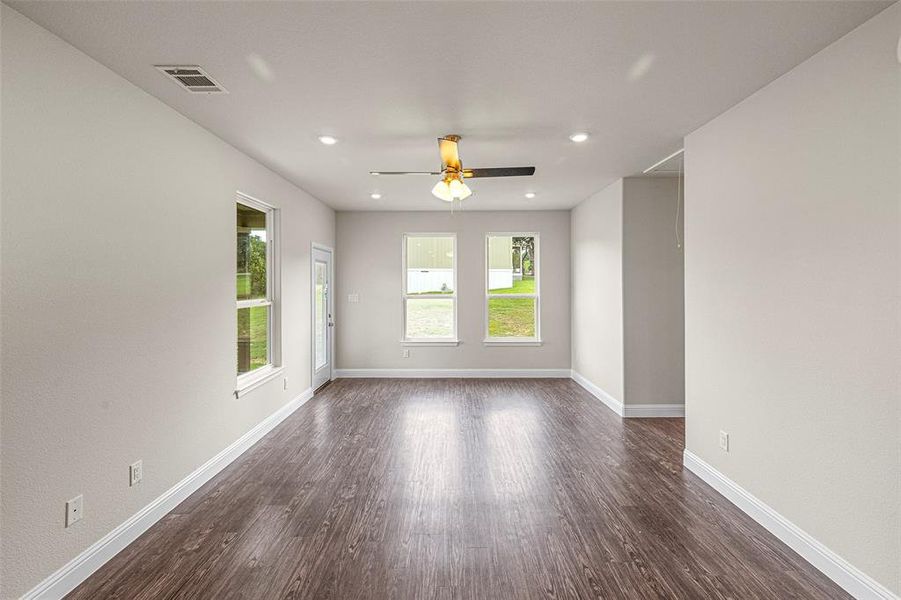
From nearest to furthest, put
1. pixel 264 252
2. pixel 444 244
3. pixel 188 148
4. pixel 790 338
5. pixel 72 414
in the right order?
pixel 72 414
pixel 790 338
pixel 188 148
pixel 264 252
pixel 444 244

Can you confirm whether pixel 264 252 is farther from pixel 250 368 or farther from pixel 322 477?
pixel 322 477

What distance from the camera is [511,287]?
754cm

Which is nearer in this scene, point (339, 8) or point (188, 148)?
point (339, 8)

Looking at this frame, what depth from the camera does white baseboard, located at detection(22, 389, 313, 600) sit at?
2.16 meters

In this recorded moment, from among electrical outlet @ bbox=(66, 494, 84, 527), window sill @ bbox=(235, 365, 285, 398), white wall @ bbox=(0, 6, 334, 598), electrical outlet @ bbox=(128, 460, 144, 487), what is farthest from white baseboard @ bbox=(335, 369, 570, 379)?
electrical outlet @ bbox=(66, 494, 84, 527)

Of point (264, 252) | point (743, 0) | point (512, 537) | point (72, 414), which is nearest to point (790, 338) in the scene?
point (743, 0)

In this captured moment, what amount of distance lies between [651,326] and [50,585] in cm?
523

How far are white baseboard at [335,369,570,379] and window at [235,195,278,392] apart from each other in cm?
243

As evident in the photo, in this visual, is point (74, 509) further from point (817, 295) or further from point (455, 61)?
point (817, 295)

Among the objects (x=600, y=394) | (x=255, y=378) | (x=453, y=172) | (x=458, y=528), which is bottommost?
(x=458, y=528)

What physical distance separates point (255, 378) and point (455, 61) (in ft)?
11.2

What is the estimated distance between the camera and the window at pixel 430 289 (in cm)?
751

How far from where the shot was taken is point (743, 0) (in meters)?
1.97

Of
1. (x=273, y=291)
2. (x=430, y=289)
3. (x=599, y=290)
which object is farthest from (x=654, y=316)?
(x=273, y=291)
